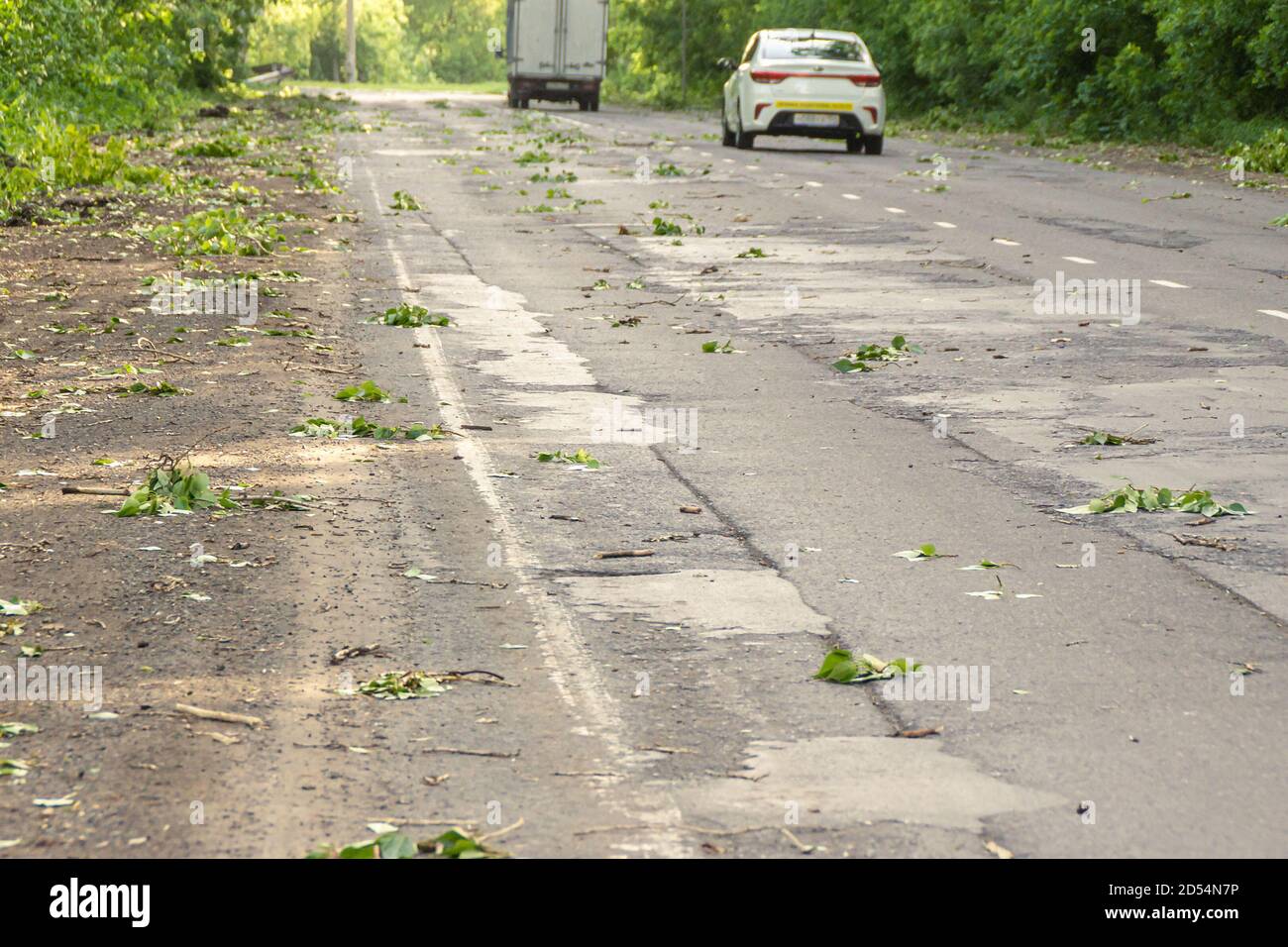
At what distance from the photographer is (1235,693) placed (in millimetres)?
5215

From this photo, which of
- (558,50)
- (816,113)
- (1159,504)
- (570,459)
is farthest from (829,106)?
(558,50)

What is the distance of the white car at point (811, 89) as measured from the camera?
98.6 ft

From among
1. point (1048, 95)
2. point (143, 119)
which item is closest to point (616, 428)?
point (143, 119)

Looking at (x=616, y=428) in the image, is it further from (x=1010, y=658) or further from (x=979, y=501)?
(x=1010, y=658)

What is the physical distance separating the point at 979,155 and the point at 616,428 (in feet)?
78.1

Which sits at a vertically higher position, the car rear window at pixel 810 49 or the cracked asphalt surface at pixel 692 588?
the car rear window at pixel 810 49

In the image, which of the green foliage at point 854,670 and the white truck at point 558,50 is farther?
the white truck at point 558,50

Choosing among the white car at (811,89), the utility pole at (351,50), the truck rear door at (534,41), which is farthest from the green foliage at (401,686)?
the utility pole at (351,50)

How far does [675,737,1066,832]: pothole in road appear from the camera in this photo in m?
4.40

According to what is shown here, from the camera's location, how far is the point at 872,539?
6.92m

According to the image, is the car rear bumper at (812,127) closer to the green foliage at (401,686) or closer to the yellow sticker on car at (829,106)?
the yellow sticker on car at (829,106)

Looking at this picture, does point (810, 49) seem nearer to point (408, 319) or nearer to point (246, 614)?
point (408, 319)

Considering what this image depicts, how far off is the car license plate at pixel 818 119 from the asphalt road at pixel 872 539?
14.0m

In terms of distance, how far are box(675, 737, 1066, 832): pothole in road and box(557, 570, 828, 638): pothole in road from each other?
39.4 inches
